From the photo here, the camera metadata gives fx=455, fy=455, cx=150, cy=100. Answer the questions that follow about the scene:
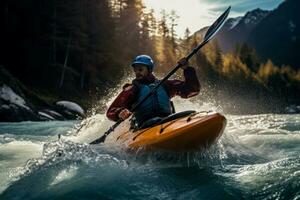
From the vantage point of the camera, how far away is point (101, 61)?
3919 cm

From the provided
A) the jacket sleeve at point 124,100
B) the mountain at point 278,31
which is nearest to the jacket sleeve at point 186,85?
the jacket sleeve at point 124,100

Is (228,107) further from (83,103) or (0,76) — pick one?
(0,76)

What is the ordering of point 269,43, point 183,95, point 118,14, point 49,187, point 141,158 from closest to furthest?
point 49,187 < point 141,158 < point 183,95 < point 118,14 < point 269,43

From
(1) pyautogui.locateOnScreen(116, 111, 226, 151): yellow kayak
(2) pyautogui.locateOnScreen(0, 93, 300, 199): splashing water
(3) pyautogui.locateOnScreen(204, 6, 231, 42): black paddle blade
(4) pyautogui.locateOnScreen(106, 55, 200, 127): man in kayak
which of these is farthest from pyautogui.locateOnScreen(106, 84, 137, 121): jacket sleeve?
(3) pyautogui.locateOnScreen(204, 6, 231, 42): black paddle blade

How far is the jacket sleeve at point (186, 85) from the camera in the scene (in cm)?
825

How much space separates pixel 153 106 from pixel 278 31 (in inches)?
7302

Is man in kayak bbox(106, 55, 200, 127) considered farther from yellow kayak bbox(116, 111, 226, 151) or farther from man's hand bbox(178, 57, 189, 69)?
yellow kayak bbox(116, 111, 226, 151)

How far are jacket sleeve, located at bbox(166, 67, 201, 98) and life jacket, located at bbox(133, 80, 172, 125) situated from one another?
75 cm

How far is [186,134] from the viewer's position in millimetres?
5840

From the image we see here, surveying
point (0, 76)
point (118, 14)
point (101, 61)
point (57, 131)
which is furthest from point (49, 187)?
point (118, 14)

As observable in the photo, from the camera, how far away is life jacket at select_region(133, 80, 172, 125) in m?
7.46

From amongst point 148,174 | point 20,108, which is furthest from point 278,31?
point 148,174

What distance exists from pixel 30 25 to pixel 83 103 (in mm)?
7283

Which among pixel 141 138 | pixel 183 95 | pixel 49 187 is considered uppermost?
pixel 183 95
